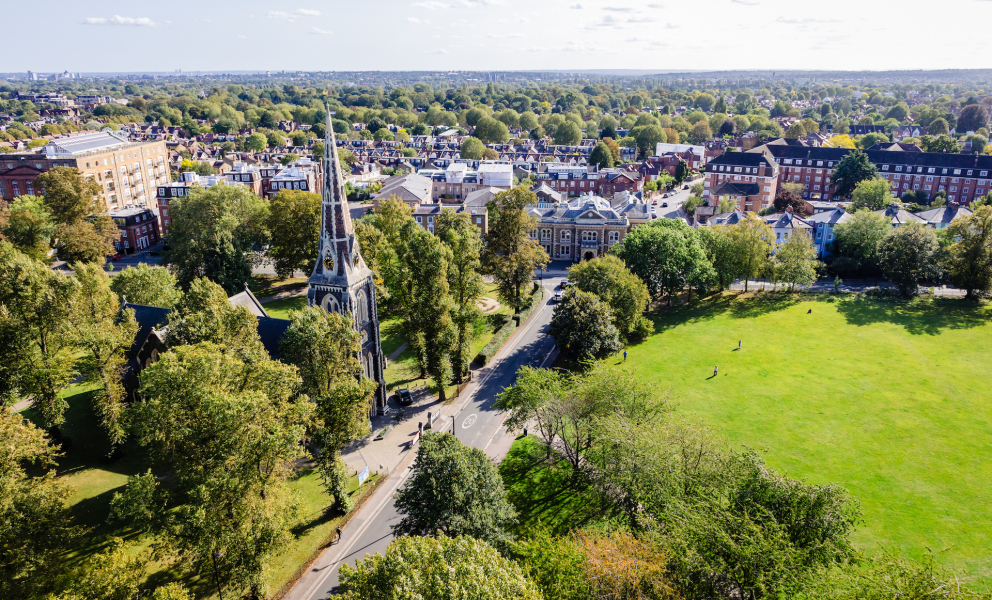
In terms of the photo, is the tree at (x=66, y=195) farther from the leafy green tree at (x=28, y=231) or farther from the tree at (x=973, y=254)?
the tree at (x=973, y=254)

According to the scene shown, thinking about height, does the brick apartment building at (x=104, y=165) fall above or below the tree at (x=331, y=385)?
above

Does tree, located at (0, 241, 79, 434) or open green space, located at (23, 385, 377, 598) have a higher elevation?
tree, located at (0, 241, 79, 434)

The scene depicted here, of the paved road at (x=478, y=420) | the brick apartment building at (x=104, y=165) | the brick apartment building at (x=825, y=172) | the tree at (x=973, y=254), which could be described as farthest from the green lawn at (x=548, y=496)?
the brick apartment building at (x=825, y=172)

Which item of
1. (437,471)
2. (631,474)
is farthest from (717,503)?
(437,471)

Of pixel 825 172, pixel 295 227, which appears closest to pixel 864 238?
pixel 825 172

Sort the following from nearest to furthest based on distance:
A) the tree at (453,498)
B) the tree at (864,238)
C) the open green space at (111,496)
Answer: the tree at (453,498) < the open green space at (111,496) < the tree at (864,238)

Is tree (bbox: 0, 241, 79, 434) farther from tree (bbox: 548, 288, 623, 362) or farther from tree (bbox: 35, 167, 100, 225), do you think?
tree (bbox: 35, 167, 100, 225)

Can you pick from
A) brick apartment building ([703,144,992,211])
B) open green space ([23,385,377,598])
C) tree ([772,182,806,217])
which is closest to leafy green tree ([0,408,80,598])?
open green space ([23,385,377,598])
